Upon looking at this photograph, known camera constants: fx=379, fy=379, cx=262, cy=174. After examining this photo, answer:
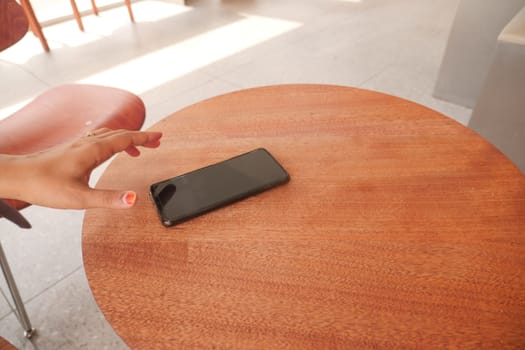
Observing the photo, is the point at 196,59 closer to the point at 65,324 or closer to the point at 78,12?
the point at 78,12

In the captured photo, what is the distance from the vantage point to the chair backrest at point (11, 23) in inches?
48.9

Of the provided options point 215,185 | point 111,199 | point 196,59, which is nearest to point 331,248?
point 215,185

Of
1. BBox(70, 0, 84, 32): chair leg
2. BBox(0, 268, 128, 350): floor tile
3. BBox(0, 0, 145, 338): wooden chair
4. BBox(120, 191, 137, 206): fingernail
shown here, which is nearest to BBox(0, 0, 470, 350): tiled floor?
BBox(0, 268, 128, 350): floor tile

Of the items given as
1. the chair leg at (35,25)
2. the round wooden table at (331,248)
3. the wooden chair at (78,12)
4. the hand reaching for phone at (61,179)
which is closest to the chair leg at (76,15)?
the wooden chair at (78,12)

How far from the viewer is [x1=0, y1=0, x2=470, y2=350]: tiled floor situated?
4.38 ft

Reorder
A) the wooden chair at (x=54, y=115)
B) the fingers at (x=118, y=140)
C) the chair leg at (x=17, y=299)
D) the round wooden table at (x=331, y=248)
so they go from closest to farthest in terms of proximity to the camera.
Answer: the round wooden table at (x=331, y=248)
the fingers at (x=118, y=140)
the chair leg at (x=17, y=299)
the wooden chair at (x=54, y=115)

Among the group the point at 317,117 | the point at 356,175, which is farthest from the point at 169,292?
the point at 317,117

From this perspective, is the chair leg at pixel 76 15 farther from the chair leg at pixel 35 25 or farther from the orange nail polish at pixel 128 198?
the orange nail polish at pixel 128 198

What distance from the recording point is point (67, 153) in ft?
2.06

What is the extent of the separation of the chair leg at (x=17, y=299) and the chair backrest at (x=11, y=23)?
29.4 inches

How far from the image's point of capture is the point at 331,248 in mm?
619

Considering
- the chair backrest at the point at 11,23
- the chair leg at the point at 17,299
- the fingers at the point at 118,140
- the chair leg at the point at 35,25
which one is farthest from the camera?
the chair leg at the point at 35,25

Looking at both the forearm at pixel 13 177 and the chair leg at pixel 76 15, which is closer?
the forearm at pixel 13 177

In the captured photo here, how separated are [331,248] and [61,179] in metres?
0.44
